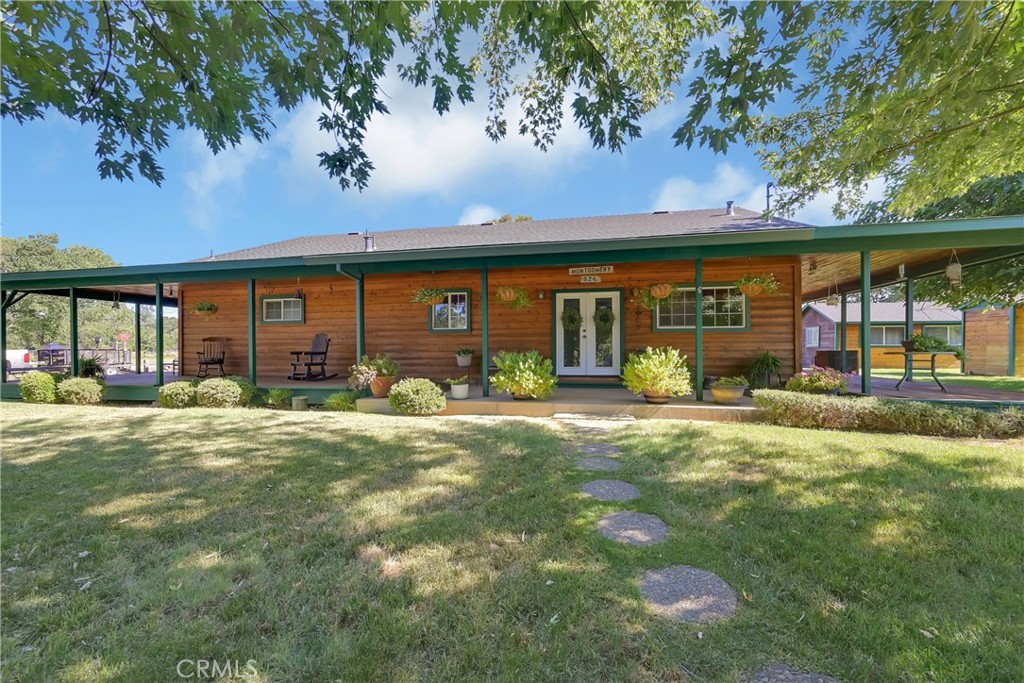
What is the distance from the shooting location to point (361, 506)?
3164 millimetres

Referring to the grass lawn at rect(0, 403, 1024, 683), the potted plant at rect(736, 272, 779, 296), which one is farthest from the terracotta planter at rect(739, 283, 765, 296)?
the grass lawn at rect(0, 403, 1024, 683)

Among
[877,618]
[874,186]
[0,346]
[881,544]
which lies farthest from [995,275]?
[0,346]

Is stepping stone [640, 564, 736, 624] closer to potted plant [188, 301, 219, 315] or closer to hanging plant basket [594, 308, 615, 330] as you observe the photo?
hanging plant basket [594, 308, 615, 330]

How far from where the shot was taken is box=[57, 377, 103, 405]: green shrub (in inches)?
346

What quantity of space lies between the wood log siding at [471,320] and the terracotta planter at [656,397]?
2.36 metres

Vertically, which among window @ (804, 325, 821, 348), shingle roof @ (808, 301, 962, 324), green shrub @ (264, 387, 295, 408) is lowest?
green shrub @ (264, 387, 295, 408)

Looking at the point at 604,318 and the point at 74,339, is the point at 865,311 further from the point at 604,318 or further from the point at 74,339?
the point at 74,339

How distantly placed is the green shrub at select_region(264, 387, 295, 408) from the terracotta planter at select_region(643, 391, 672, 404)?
22.1ft

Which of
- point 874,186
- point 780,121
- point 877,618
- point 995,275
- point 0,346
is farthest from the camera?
point 874,186

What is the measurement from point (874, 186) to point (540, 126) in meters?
13.9

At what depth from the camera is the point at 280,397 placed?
8320mm

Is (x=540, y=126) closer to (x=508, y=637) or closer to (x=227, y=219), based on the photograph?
(x=508, y=637)

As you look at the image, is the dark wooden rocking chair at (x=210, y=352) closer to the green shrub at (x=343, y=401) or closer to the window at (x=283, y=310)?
the window at (x=283, y=310)

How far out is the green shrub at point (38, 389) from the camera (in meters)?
8.84
